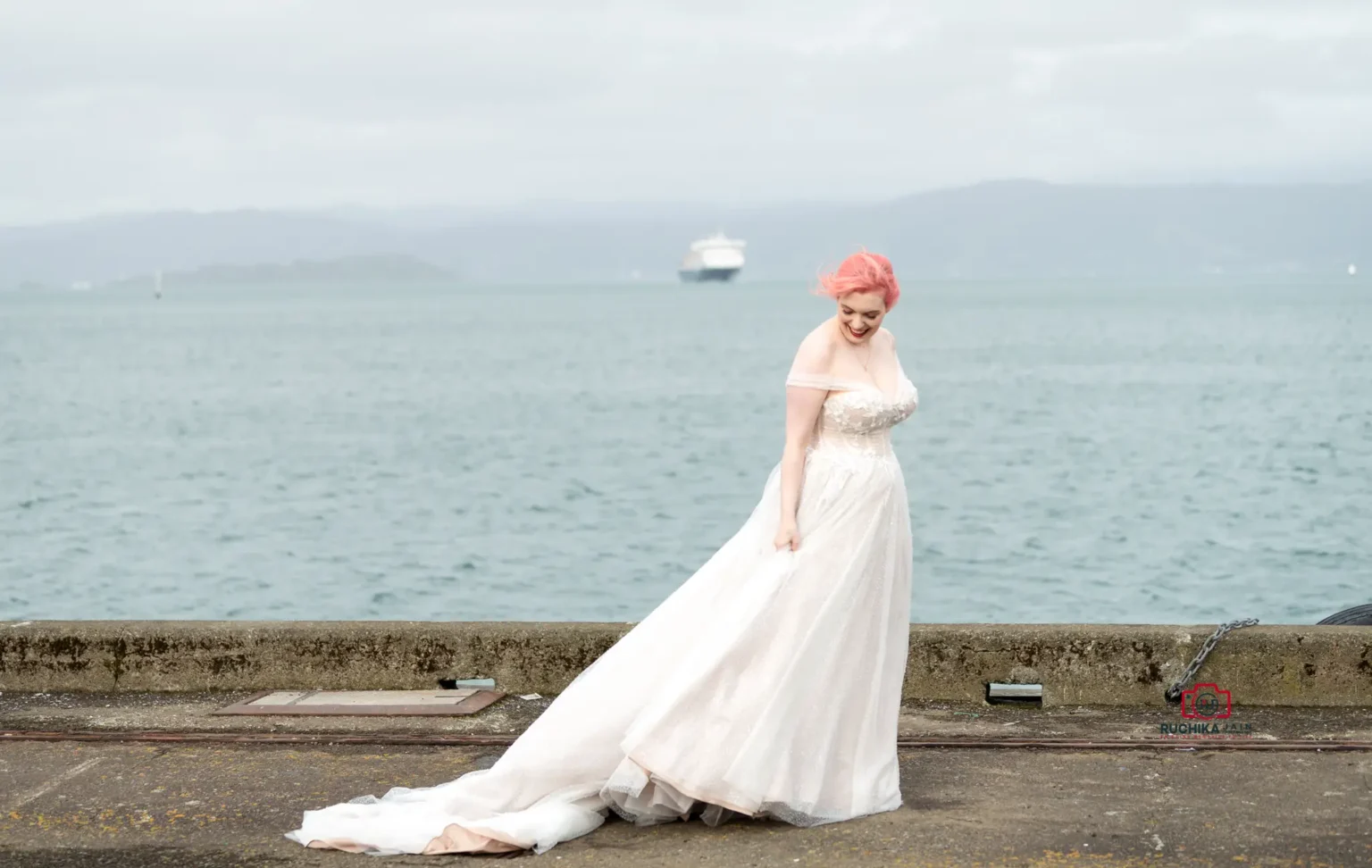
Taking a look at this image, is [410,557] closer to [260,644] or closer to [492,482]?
[492,482]

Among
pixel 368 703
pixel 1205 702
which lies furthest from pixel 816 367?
pixel 368 703

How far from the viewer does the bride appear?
5.25 meters

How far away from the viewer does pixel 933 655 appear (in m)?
7.21

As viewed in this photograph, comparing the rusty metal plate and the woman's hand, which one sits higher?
the woman's hand

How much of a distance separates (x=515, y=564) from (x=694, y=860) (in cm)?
2271

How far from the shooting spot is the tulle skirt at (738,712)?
5246 mm

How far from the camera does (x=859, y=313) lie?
545 centimetres

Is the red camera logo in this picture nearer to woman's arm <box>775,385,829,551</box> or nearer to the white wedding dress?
the white wedding dress

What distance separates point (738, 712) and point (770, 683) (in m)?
0.14

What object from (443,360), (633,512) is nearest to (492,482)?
(633,512)

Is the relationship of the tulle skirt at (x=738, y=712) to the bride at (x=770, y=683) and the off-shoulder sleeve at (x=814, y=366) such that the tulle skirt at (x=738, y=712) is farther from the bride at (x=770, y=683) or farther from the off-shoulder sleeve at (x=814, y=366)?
the off-shoulder sleeve at (x=814, y=366)

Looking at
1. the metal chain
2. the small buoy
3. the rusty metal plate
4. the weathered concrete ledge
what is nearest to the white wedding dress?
the rusty metal plate

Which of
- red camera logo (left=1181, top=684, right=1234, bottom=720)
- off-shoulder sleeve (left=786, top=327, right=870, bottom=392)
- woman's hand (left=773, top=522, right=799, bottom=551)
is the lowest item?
red camera logo (left=1181, top=684, right=1234, bottom=720)

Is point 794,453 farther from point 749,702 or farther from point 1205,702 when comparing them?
point 1205,702
